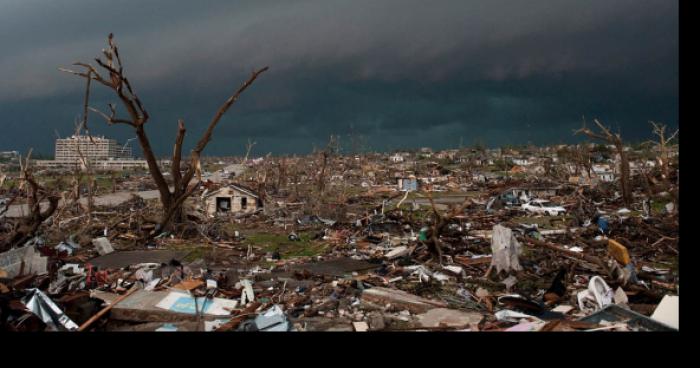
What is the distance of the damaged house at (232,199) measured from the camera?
90.2 ft

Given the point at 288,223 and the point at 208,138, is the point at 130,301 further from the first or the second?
the point at 288,223

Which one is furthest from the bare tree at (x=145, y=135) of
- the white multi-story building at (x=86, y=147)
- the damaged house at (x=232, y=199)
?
the damaged house at (x=232, y=199)

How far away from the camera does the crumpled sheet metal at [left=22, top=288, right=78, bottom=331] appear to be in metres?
5.60

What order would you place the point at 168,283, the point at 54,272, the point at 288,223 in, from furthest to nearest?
the point at 288,223 → the point at 54,272 → the point at 168,283

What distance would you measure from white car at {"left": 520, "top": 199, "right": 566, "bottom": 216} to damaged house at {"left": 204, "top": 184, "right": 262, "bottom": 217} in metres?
15.1

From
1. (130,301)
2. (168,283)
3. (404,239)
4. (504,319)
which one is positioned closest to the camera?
(504,319)

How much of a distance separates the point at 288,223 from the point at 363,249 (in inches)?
308

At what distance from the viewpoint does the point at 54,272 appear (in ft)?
28.6

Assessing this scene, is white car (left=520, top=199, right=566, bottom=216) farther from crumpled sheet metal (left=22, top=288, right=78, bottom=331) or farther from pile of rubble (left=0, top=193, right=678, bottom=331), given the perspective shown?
crumpled sheet metal (left=22, top=288, right=78, bottom=331)

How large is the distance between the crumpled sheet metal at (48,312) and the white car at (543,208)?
72.6 feet

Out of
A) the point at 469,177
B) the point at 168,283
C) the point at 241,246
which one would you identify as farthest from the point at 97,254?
the point at 469,177

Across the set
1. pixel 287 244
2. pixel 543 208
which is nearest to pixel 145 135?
pixel 287 244

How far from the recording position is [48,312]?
5.68 metres
